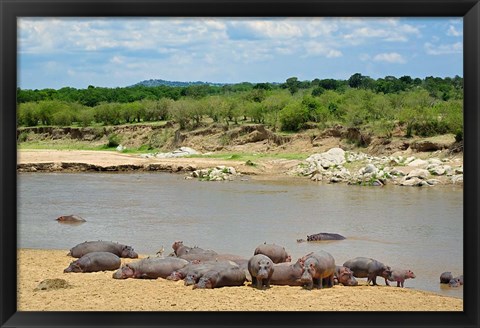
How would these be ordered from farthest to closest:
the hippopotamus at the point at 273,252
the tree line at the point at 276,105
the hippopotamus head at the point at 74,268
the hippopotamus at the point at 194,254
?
the tree line at the point at 276,105 → the hippopotamus at the point at 194,254 → the hippopotamus at the point at 273,252 → the hippopotamus head at the point at 74,268

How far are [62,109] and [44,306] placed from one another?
73.7 feet

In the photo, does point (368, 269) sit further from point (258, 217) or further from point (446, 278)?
point (258, 217)

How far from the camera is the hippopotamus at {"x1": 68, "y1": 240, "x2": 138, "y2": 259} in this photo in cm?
566

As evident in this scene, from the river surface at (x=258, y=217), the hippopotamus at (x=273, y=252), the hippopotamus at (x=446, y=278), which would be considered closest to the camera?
the hippopotamus at (x=446, y=278)

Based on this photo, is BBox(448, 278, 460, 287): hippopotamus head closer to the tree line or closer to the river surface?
the river surface

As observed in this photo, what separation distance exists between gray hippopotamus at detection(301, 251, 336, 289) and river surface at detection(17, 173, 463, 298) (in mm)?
1028

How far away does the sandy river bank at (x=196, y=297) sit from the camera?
12.8ft

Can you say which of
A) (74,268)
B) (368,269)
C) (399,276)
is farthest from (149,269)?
(399,276)

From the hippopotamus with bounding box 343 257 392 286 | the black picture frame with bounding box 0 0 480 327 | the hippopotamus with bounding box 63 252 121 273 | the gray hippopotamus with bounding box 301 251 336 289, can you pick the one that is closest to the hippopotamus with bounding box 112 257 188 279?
the hippopotamus with bounding box 63 252 121 273

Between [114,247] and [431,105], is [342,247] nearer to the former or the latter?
[114,247]

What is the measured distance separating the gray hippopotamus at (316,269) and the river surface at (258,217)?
1.03 meters
